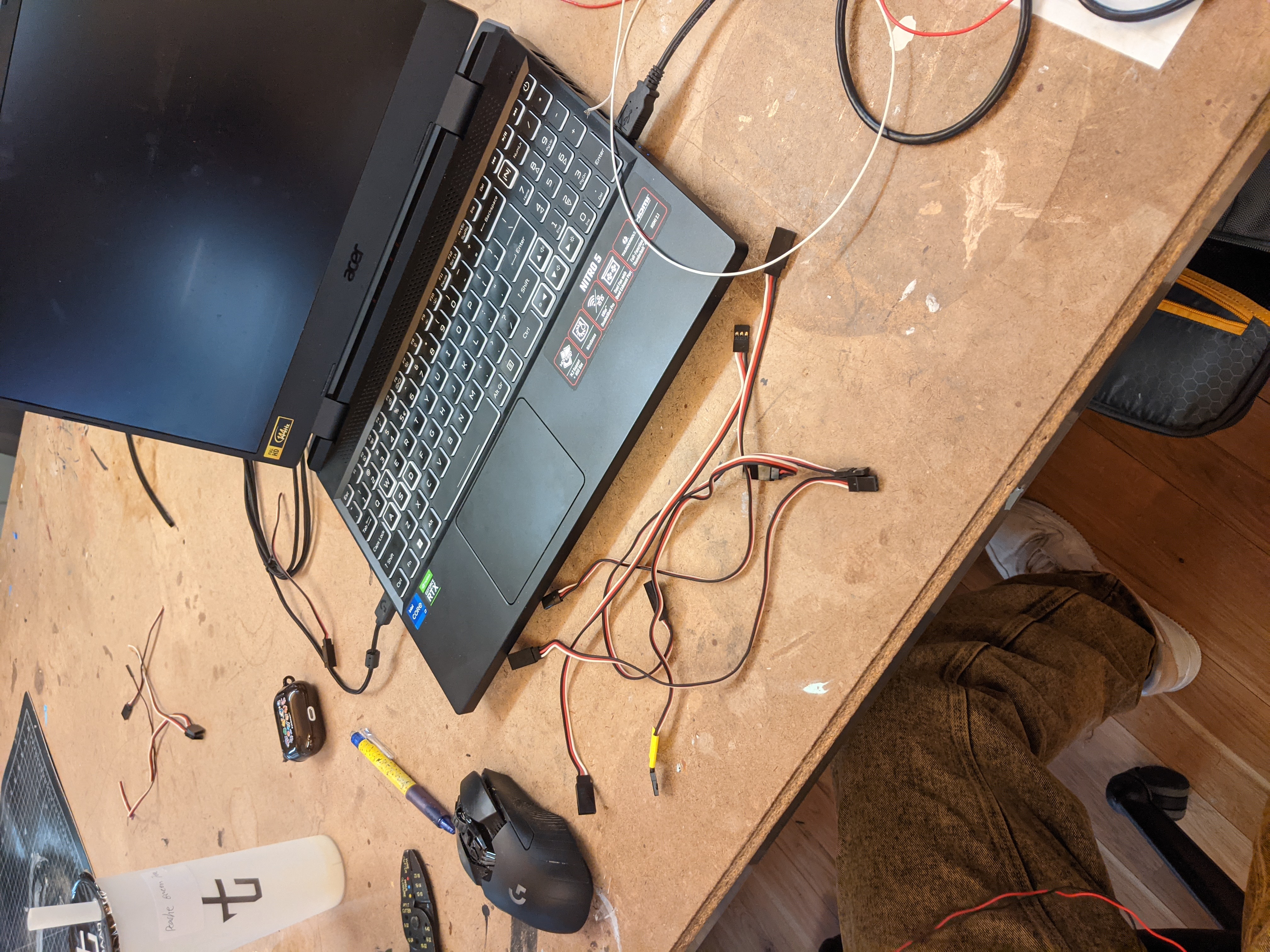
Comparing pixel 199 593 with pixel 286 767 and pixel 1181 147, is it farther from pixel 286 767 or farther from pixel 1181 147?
pixel 1181 147

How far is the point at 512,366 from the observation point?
64 centimetres

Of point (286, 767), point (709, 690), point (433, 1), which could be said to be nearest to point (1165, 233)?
point (709, 690)

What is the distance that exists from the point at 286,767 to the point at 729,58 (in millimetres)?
956

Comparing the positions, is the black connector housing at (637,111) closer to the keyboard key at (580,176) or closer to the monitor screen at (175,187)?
the keyboard key at (580,176)

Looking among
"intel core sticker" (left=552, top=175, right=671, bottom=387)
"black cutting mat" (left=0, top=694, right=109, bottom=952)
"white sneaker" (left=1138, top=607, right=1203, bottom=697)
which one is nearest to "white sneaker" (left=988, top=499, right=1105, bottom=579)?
"white sneaker" (left=1138, top=607, right=1203, bottom=697)

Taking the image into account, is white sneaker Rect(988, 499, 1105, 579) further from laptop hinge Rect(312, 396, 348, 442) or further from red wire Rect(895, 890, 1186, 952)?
laptop hinge Rect(312, 396, 348, 442)

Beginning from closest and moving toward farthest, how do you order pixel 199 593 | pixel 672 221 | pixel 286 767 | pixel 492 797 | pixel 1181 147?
pixel 1181 147 → pixel 672 221 → pixel 492 797 → pixel 286 767 → pixel 199 593

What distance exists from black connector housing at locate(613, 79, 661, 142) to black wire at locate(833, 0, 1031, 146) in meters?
0.14

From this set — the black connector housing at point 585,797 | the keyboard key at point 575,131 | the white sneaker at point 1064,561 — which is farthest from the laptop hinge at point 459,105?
the white sneaker at point 1064,561

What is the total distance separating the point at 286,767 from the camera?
0.94 metres

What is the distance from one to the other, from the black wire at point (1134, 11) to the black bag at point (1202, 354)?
0.85ft

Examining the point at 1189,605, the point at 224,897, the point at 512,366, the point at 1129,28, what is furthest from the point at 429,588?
the point at 1189,605

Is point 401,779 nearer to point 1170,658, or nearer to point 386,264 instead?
point 386,264

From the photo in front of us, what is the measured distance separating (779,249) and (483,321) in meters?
0.28
